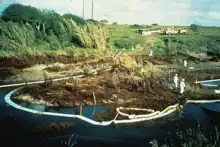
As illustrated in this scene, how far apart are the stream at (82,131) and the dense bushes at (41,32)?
1659 centimetres

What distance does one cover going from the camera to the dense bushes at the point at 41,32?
107 feet

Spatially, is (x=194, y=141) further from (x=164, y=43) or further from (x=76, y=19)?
(x=164, y=43)

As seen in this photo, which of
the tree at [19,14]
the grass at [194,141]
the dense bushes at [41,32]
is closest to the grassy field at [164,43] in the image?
the dense bushes at [41,32]

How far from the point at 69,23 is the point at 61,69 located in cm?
1394

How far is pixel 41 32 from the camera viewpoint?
38.1 meters

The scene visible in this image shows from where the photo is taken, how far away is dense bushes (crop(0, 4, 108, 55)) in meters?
32.5

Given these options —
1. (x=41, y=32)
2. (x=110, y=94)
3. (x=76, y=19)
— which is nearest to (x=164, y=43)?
(x=76, y=19)

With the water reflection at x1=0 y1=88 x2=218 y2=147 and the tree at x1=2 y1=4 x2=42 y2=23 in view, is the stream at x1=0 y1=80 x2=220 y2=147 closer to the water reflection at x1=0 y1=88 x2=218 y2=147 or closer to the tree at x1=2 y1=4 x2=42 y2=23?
the water reflection at x1=0 y1=88 x2=218 y2=147

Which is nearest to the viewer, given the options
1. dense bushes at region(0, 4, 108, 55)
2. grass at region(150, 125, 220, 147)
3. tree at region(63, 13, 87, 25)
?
grass at region(150, 125, 220, 147)

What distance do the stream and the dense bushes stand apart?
16587 millimetres

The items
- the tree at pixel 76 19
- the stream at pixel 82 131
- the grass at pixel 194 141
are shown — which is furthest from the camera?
the tree at pixel 76 19

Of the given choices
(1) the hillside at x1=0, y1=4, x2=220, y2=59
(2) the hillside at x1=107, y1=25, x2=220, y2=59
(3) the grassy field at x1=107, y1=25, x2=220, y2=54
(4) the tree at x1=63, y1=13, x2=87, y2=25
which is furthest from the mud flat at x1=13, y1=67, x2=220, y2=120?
(4) the tree at x1=63, y1=13, x2=87, y2=25

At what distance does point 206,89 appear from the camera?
22.3m

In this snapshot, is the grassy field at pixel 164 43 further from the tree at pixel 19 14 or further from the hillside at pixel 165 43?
the tree at pixel 19 14
